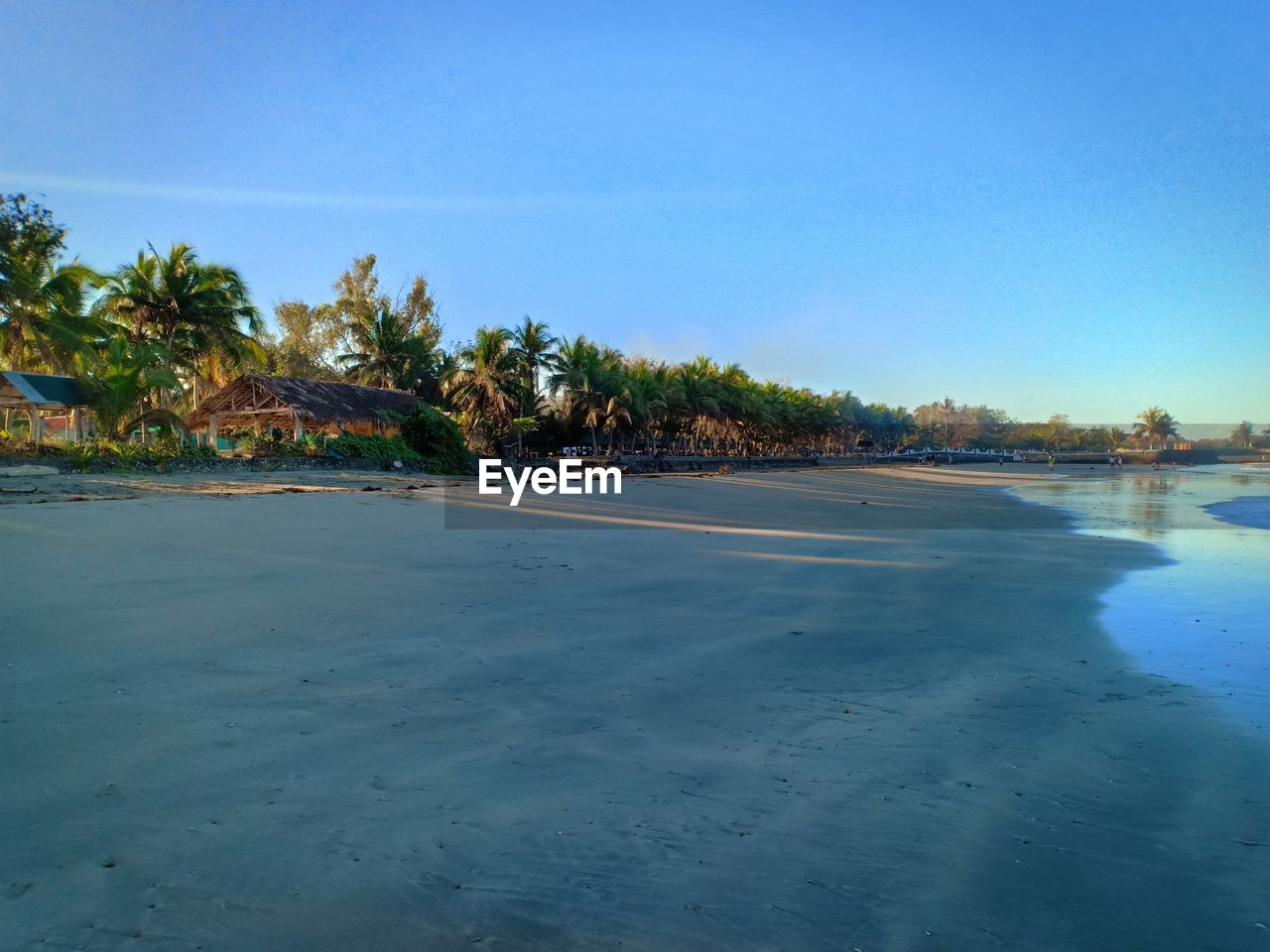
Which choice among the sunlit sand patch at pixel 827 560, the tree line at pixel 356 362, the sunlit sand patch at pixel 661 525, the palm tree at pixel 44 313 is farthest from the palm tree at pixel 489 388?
the sunlit sand patch at pixel 827 560

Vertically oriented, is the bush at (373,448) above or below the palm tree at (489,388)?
below

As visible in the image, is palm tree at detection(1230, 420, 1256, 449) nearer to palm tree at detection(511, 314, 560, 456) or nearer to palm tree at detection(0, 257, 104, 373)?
palm tree at detection(511, 314, 560, 456)

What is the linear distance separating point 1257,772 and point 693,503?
15.6 metres

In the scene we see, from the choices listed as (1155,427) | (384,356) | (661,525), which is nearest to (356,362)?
(384,356)

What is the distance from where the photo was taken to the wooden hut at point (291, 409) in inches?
1128

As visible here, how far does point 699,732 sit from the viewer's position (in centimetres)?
396

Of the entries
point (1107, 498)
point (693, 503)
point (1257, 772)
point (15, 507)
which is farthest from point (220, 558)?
point (1107, 498)

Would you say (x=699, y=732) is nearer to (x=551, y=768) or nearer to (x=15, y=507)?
(x=551, y=768)

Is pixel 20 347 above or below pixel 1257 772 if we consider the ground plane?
above

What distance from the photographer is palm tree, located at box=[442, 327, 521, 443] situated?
3788 cm

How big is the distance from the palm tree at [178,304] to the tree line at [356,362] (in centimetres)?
4

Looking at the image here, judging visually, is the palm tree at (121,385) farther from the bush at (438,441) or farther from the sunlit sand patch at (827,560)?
the sunlit sand patch at (827,560)

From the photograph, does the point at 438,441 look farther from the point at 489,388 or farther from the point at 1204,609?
the point at 1204,609

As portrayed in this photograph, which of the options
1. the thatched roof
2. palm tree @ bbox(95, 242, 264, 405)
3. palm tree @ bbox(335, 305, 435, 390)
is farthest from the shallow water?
palm tree @ bbox(335, 305, 435, 390)
